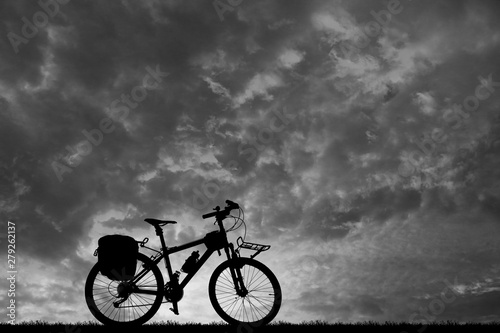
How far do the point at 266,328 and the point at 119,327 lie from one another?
8.89ft

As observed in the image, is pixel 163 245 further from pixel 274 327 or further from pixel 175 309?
pixel 274 327

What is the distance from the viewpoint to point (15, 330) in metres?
8.23

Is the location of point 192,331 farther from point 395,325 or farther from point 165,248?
point 395,325

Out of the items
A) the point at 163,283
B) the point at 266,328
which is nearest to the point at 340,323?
the point at 266,328

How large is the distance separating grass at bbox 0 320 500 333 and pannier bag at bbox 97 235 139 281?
100 centimetres

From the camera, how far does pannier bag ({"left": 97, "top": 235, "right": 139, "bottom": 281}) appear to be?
330 inches

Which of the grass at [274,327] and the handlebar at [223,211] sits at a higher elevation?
the handlebar at [223,211]

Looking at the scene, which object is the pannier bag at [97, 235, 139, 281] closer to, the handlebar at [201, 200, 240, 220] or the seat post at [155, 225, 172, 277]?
the seat post at [155, 225, 172, 277]

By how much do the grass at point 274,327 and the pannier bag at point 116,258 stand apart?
100cm

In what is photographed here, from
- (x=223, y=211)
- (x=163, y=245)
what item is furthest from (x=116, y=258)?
(x=223, y=211)

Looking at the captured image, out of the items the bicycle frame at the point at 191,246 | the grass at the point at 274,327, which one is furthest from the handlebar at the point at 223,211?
the grass at the point at 274,327

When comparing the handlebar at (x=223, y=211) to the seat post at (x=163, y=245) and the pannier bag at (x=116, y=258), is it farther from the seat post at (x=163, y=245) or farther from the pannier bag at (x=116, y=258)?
the pannier bag at (x=116, y=258)

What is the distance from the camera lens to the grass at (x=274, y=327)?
26.7ft

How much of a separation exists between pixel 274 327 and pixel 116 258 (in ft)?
10.8
